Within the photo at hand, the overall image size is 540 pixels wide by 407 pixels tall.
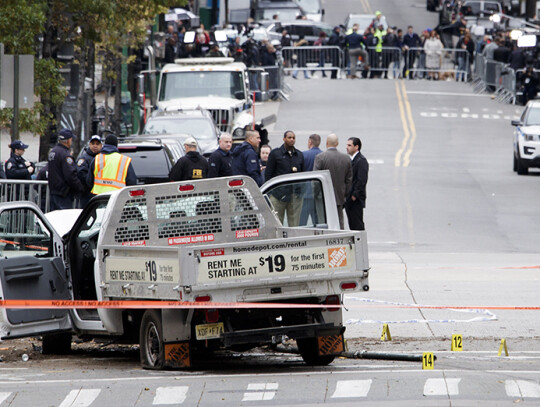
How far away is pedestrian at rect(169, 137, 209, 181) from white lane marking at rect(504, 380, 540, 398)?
7.26 meters

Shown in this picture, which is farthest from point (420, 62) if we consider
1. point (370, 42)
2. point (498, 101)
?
point (498, 101)

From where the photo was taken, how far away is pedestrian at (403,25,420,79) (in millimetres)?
47844

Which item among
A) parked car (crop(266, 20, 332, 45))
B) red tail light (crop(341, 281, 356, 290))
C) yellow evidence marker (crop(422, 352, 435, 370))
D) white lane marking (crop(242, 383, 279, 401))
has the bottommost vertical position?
white lane marking (crop(242, 383, 279, 401))

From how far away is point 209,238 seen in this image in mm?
11188

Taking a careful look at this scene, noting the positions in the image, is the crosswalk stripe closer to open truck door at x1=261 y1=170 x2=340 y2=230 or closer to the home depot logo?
the home depot logo

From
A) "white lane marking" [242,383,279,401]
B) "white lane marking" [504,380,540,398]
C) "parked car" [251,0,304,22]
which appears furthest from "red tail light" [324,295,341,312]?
"parked car" [251,0,304,22]

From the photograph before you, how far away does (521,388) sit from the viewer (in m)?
9.02

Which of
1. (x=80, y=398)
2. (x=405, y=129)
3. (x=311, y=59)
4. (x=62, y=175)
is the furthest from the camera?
(x=311, y=59)

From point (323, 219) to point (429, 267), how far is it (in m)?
5.66

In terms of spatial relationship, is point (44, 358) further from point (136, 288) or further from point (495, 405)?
point (495, 405)

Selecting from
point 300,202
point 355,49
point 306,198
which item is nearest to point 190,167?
point 300,202

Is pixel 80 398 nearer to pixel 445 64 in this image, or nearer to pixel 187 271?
pixel 187 271

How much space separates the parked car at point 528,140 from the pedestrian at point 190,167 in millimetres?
14210

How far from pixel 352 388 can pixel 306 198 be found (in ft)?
10.9
